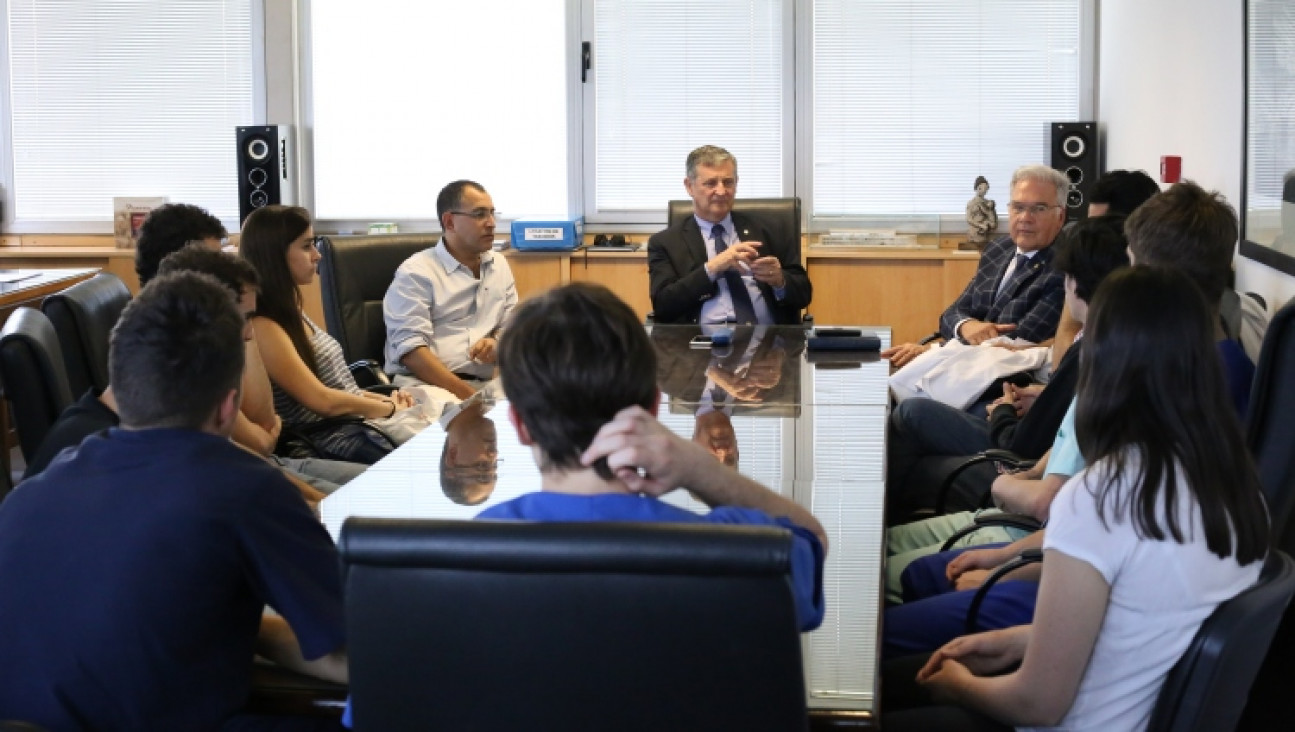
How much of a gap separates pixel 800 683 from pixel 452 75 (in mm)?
6898

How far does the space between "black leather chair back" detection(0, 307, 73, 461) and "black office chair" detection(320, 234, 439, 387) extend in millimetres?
1967

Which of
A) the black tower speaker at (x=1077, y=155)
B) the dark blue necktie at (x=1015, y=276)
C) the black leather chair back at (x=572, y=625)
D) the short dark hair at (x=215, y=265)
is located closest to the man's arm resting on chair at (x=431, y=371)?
the short dark hair at (x=215, y=265)

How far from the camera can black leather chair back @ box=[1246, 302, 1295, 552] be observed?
2537 mm

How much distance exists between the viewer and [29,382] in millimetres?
3109

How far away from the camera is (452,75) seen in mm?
7980

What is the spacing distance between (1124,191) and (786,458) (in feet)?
6.60

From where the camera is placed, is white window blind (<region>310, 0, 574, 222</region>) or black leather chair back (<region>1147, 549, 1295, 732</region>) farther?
white window blind (<region>310, 0, 574, 222</region>)

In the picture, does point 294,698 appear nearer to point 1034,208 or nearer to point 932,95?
point 1034,208

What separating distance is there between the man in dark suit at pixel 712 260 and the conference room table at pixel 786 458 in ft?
2.34

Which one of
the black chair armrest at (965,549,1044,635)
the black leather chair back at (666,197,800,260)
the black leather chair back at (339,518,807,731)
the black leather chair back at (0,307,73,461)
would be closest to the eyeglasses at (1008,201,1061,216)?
the black leather chair back at (666,197,800,260)

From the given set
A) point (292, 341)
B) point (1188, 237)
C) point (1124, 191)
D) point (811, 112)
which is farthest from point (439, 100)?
point (1188, 237)

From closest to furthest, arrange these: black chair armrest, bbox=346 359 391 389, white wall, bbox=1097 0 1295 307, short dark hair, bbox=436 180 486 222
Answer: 1. white wall, bbox=1097 0 1295 307
2. black chair armrest, bbox=346 359 391 389
3. short dark hair, bbox=436 180 486 222

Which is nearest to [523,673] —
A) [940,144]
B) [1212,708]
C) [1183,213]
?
[1212,708]

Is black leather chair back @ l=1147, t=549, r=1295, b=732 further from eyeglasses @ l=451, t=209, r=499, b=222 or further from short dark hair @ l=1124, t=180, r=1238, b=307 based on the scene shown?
eyeglasses @ l=451, t=209, r=499, b=222
